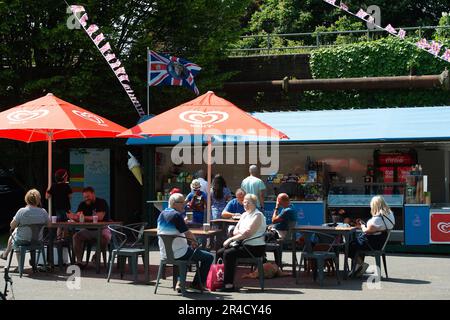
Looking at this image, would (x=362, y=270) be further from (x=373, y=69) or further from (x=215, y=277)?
(x=373, y=69)

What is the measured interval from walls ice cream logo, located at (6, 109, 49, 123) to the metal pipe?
9.61 metres

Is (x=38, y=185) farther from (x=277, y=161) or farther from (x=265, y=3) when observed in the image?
(x=265, y=3)

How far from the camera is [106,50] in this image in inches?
656

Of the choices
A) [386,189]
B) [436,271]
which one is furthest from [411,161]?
[436,271]

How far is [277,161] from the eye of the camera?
1916cm

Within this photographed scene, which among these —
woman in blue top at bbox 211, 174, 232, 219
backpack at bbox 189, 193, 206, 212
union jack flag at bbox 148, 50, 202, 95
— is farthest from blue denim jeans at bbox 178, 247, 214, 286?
union jack flag at bbox 148, 50, 202, 95

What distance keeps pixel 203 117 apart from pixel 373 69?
1036cm

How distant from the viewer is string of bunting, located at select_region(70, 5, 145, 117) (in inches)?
637

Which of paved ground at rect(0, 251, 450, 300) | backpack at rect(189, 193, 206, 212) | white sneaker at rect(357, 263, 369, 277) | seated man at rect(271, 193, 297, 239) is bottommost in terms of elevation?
paved ground at rect(0, 251, 450, 300)

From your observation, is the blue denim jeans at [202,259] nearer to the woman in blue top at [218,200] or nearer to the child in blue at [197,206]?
the woman in blue top at [218,200]

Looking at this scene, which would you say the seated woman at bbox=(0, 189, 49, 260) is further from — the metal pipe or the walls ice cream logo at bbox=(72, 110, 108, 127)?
the metal pipe

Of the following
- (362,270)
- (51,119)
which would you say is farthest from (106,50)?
(362,270)

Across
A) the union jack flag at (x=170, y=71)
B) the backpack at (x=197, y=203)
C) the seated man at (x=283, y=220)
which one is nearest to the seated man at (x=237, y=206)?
the seated man at (x=283, y=220)

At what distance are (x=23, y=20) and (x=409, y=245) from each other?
411 inches
